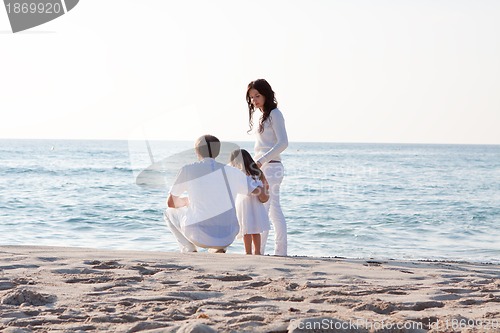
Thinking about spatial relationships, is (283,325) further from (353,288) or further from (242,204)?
(242,204)

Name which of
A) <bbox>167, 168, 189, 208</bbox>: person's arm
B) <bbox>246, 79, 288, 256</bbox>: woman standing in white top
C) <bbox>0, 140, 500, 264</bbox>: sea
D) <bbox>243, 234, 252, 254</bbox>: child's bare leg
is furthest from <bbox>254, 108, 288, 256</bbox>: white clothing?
<bbox>0, 140, 500, 264</bbox>: sea

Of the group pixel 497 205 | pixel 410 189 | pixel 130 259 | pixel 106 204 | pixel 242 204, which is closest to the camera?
pixel 130 259

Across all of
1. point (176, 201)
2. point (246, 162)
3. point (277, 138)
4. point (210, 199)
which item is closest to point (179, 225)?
point (176, 201)

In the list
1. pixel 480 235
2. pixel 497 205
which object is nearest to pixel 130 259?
pixel 480 235

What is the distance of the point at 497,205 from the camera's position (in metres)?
17.6

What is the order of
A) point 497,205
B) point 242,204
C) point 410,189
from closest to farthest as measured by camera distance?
point 242,204
point 497,205
point 410,189

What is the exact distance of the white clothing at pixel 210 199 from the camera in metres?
6.16

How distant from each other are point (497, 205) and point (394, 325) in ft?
50.3

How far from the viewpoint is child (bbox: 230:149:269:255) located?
20.4 ft

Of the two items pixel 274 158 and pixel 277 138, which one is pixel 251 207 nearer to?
pixel 274 158

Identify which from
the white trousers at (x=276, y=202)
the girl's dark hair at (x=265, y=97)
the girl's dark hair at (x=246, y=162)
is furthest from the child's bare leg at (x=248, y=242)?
the girl's dark hair at (x=265, y=97)

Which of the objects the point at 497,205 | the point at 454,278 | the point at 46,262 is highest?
the point at 46,262

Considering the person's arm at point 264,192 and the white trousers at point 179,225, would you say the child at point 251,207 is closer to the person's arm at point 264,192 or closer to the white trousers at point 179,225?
the person's arm at point 264,192

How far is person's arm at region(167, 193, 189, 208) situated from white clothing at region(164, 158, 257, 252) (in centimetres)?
6
